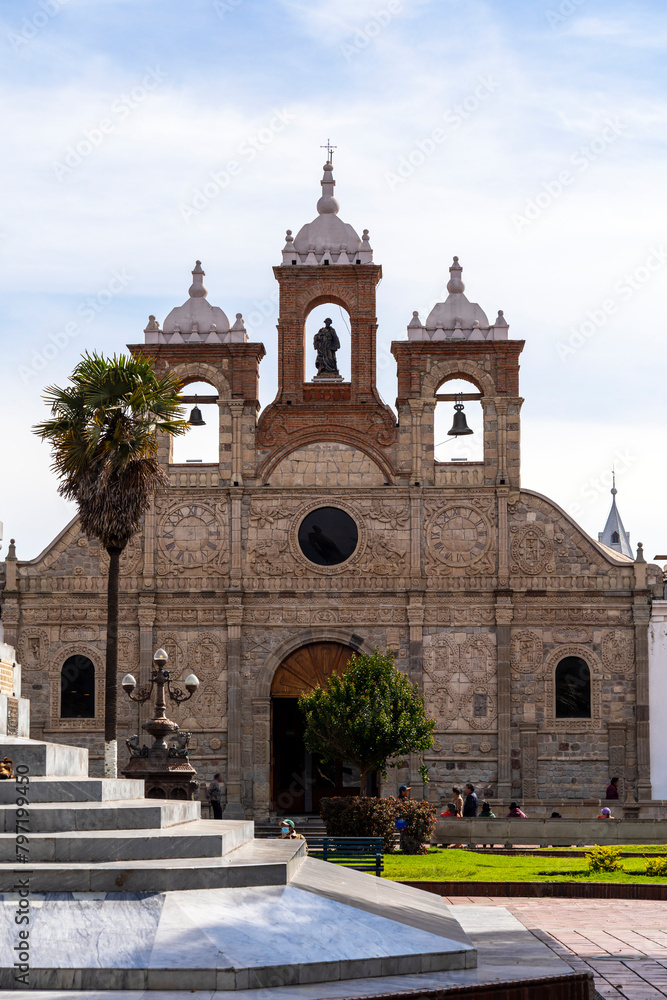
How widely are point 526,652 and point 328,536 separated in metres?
5.95

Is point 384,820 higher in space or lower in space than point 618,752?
lower

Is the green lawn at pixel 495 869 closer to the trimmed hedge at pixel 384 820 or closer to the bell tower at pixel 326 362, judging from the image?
the trimmed hedge at pixel 384 820

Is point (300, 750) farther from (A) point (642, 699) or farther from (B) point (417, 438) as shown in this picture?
(A) point (642, 699)

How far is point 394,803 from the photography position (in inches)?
1029

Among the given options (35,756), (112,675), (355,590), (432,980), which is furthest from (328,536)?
(432,980)

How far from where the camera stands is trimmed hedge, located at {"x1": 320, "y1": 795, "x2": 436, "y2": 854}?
83.3 feet

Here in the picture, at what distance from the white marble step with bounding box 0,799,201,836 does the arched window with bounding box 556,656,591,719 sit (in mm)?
24226

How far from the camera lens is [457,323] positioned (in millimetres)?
37625

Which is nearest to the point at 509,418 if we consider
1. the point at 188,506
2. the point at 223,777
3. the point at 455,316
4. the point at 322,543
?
the point at 455,316

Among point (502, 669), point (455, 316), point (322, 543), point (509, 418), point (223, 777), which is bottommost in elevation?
point (223, 777)

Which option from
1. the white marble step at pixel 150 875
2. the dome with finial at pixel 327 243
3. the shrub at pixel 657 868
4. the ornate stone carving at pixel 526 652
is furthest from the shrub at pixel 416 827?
the dome with finial at pixel 327 243

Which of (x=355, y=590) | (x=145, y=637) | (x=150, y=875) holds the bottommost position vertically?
(x=150, y=875)

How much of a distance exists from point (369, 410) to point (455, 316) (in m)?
3.67

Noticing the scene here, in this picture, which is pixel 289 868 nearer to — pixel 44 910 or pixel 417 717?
pixel 44 910
